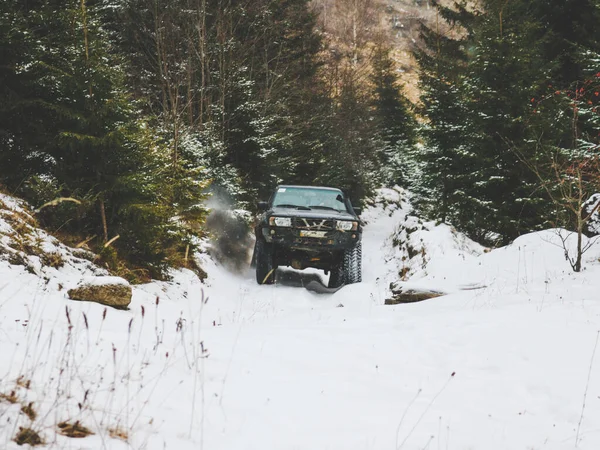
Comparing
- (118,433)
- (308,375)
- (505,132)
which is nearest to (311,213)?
(308,375)

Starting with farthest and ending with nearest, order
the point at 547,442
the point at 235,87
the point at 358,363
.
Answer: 1. the point at 235,87
2. the point at 358,363
3. the point at 547,442

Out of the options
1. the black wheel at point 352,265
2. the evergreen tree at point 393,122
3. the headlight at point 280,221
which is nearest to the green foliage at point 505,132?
the black wheel at point 352,265

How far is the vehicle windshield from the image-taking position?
9125 millimetres

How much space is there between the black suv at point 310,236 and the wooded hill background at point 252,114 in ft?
4.76

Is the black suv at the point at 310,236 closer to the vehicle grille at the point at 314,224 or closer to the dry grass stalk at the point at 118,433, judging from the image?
the vehicle grille at the point at 314,224

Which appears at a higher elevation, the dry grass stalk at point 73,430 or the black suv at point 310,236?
the black suv at point 310,236

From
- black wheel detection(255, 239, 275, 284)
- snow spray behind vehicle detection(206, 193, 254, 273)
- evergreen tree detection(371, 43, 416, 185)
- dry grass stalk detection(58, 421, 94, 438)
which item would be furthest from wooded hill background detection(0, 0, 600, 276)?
evergreen tree detection(371, 43, 416, 185)

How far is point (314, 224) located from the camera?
7.83 metres

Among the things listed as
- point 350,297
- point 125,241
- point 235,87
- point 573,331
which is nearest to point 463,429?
point 573,331

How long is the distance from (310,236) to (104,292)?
4.11 m

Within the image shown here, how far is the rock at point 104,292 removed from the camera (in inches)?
168

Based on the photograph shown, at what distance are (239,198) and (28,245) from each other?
811 centimetres

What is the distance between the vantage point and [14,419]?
1.83 meters

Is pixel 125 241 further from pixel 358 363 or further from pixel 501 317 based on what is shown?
pixel 501 317
